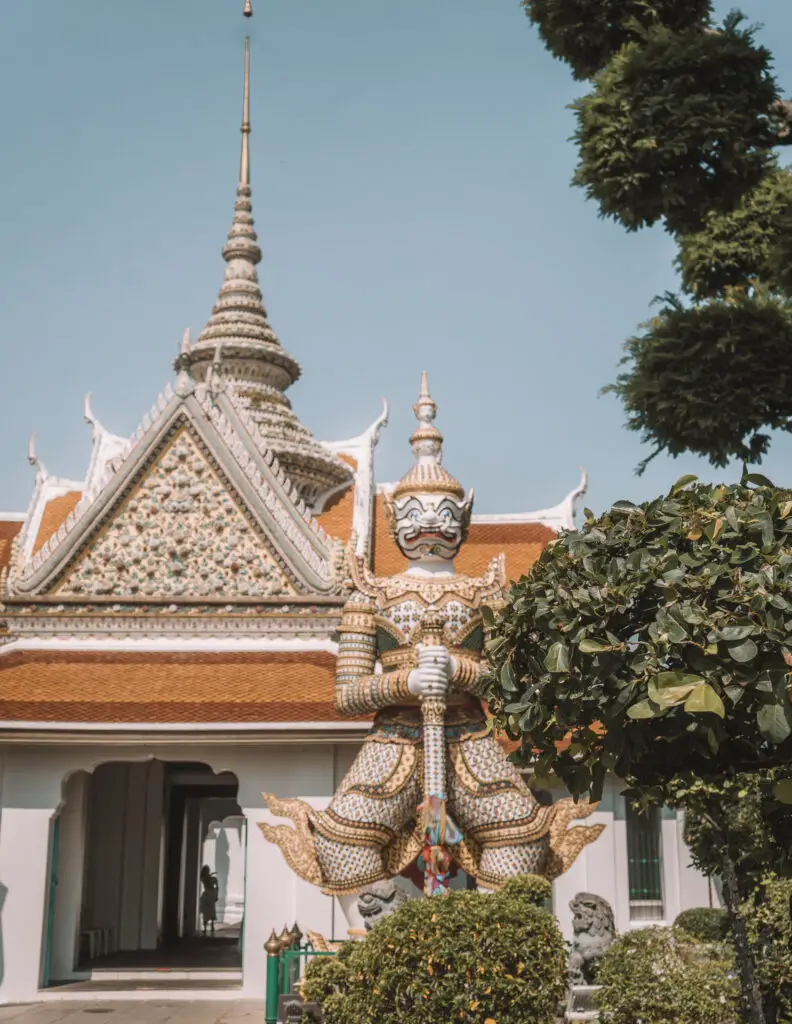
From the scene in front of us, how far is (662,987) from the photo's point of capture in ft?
20.9

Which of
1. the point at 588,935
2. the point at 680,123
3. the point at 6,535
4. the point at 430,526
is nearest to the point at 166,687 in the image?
the point at 430,526

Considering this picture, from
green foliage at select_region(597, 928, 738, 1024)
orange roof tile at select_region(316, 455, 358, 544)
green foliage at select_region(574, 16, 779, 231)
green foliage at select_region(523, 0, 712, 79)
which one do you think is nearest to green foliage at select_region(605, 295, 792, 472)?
green foliage at select_region(574, 16, 779, 231)

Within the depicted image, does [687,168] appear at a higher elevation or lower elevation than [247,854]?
higher

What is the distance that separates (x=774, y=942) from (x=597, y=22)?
6398mm

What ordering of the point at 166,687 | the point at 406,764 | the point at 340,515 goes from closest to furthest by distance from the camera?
1. the point at 406,764
2. the point at 166,687
3. the point at 340,515

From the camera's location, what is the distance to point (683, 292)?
10.6 meters

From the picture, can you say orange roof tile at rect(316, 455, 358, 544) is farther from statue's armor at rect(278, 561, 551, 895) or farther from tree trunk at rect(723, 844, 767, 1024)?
tree trunk at rect(723, 844, 767, 1024)

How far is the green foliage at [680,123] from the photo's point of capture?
8.16 m

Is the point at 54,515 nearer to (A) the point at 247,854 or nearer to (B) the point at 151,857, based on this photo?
(B) the point at 151,857

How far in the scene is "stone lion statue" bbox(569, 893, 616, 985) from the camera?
26.1ft

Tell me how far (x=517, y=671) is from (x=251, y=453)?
7404mm

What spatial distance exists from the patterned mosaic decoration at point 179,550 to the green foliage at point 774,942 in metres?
5.49

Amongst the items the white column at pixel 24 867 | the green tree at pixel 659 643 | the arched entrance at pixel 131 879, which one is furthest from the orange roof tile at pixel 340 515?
the green tree at pixel 659 643

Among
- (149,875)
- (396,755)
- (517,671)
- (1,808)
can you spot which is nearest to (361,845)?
(396,755)
